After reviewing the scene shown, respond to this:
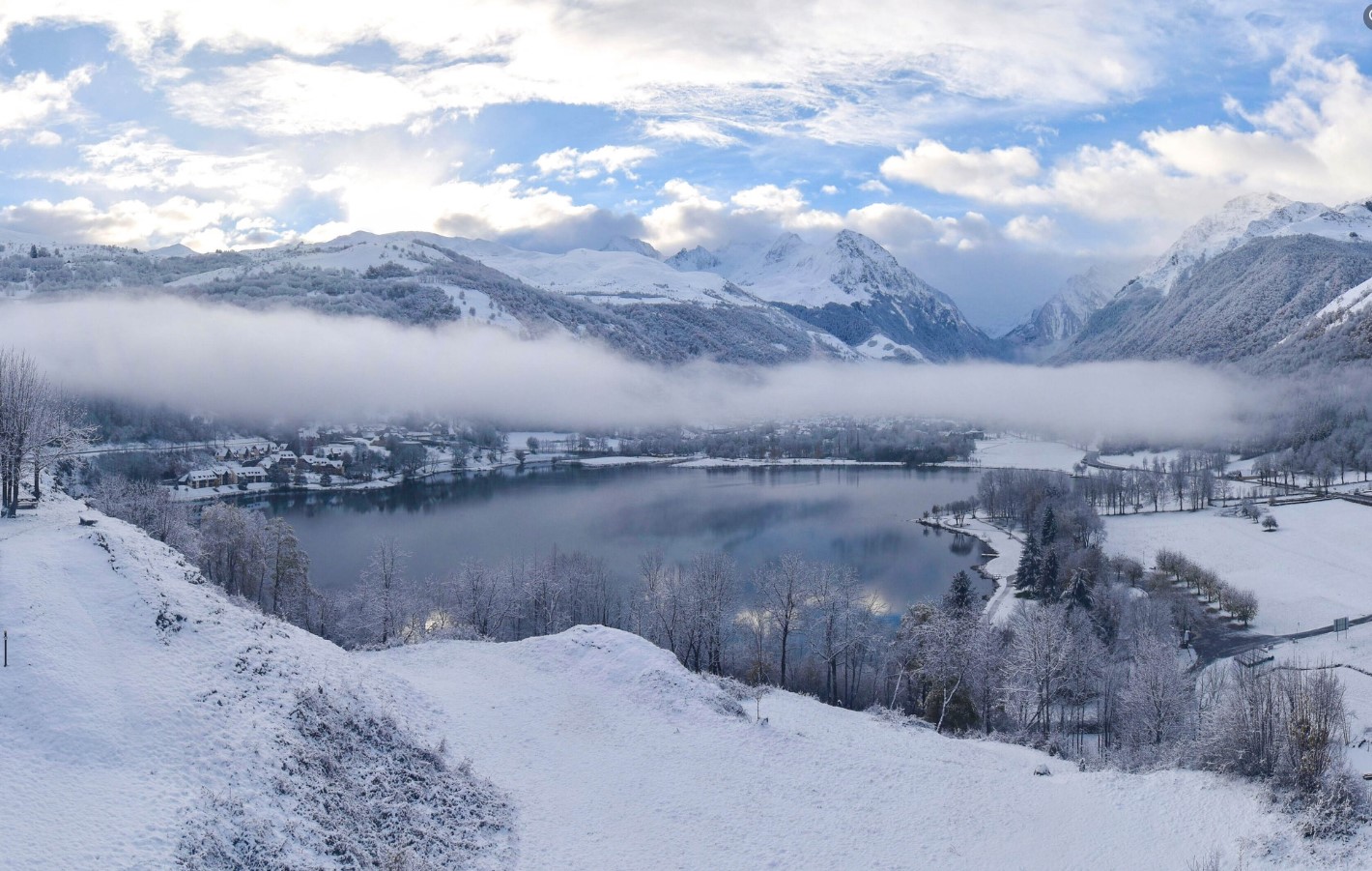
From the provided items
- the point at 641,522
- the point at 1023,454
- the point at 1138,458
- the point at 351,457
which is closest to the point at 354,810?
the point at 641,522

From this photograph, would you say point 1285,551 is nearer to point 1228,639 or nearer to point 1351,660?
point 1228,639

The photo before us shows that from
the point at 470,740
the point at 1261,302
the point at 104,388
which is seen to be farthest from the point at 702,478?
the point at 1261,302

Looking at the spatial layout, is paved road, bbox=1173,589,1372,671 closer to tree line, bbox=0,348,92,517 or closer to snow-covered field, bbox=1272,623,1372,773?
snow-covered field, bbox=1272,623,1372,773

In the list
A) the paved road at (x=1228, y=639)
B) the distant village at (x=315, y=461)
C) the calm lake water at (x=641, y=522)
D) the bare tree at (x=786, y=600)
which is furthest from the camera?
the distant village at (x=315, y=461)

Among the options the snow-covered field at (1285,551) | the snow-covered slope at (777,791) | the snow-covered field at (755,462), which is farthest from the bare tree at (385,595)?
the snow-covered field at (755,462)

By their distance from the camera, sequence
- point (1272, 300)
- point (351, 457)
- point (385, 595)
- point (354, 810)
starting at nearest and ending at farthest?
point (354, 810)
point (385, 595)
point (351, 457)
point (1272, 300)

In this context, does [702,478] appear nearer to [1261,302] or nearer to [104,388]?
[104,388]

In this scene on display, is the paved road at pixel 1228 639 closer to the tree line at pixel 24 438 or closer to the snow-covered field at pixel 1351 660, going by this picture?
the snow-covered field at pixel 1351 660
